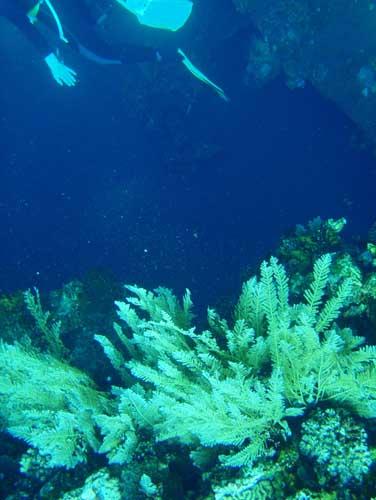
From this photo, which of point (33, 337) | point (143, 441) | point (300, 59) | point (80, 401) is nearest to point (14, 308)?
point (33, 337)

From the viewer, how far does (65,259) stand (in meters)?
8.57

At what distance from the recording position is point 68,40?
7141 millimetres

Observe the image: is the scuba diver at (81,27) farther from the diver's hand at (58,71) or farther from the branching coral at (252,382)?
the branching coral at (252,382)

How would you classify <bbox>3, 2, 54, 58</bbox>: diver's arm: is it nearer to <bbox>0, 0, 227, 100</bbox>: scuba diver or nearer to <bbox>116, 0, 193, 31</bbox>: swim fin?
<bbox>0, 0, 227, 100</bbox>: scuba diver

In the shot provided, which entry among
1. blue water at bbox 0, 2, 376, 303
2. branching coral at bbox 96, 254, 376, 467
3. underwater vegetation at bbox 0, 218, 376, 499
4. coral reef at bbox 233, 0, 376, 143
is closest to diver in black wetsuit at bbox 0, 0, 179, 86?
blue water at bbox 0, 2, 376, 303

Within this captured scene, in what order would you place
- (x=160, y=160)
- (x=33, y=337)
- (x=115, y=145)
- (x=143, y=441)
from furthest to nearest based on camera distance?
(x=115, y=145) → (x=160, y=160) → (x=33, y=337) → (x=143, y=441)

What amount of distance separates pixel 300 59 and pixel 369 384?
26.0 feet

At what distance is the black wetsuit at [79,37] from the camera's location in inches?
249

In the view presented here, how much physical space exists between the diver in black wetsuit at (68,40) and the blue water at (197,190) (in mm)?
1826

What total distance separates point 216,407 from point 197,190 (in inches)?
268

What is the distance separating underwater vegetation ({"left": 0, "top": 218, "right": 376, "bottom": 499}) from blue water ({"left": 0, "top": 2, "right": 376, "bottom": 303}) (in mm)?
4245

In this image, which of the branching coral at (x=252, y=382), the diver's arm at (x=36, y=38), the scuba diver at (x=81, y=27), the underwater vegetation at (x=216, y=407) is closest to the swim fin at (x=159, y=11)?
the scuba diver at (x=81, y=27)

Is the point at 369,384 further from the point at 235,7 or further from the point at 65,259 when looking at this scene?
the point at 235,7

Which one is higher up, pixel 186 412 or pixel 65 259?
pixel 65 259
